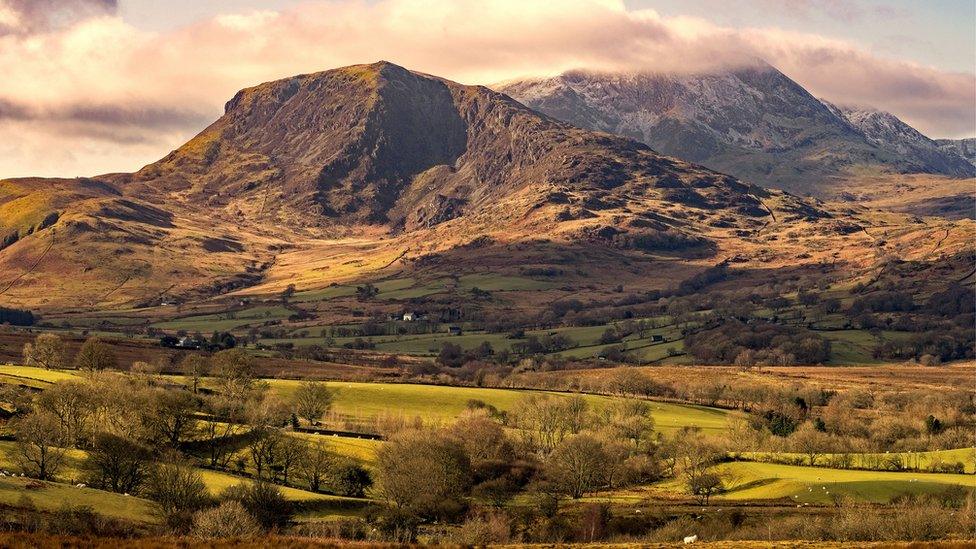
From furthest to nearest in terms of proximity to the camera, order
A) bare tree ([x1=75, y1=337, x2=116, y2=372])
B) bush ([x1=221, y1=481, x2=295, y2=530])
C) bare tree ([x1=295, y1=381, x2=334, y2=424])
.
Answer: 1. bare tree ([x1=75, y1=337, x2=116, y2=372])
2. bare tree ([x1=295, y1=381, x2=334, y2=424])
3. bush ([x1=221, y1=481, x2=295, y2=530])

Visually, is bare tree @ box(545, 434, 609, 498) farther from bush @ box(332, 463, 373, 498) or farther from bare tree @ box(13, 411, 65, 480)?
bare tree @ box(13, 411, 65, 480)

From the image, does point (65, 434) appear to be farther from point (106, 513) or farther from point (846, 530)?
point (846, 530)

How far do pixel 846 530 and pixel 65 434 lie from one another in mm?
81154

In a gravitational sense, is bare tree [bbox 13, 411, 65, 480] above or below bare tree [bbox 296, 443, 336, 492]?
above

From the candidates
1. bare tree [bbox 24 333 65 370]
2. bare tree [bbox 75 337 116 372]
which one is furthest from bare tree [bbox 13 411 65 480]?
bare tree [bbox 24 333 65 370]

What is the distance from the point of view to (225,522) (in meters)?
84.6

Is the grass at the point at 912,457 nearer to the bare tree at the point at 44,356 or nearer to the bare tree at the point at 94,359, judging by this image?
the bare tree at the point at 94,359

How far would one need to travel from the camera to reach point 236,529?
272 feet

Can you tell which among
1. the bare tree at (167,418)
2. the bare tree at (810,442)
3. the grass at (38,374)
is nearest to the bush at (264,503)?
the bare tree at (167,418)

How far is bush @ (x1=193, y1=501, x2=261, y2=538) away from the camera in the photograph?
267ft

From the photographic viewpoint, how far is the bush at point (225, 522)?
267ft

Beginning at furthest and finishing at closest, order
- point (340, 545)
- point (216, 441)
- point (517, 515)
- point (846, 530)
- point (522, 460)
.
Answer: point (522, 460) < point (216, 441) < point (517, 515) < point (846, 530) < point (340, 545)

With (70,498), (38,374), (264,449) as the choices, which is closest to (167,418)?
(264,449)

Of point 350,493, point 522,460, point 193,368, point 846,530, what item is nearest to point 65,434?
point 350,493
